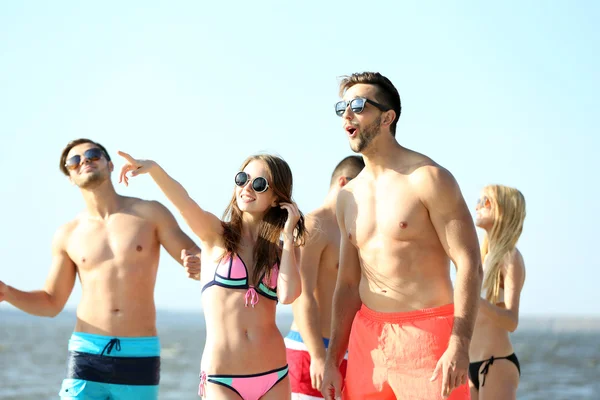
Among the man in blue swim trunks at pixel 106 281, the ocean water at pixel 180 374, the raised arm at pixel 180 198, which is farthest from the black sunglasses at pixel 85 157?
the ocean water at pixel 180 374

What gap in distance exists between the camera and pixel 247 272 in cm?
562

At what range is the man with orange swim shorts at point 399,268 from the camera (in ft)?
16.1

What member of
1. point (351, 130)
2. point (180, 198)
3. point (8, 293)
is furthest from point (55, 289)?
point (351, 130)

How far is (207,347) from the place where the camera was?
553 centimetres

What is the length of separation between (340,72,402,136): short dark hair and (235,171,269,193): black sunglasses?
31.3 inches

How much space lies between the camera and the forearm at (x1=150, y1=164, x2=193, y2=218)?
545 centimetres

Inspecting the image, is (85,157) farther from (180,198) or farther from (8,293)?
(180,198)

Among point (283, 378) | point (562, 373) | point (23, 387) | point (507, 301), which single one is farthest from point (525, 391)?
point (283, 378)

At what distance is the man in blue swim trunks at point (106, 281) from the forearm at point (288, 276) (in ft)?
5.20

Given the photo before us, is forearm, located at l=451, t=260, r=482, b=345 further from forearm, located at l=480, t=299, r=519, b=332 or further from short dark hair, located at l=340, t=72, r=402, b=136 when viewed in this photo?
forearm, located at l=480, t=299, r=519, b=332

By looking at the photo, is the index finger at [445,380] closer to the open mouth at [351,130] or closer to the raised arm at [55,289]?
the open mouth at [351,130]

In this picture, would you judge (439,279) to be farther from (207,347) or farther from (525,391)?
(525,391)

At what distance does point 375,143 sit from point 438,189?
0.50 metres

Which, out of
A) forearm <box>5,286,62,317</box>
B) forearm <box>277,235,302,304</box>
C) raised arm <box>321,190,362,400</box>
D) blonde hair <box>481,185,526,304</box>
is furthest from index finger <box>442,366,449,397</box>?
forearm <box>5,286,62,317</box>
